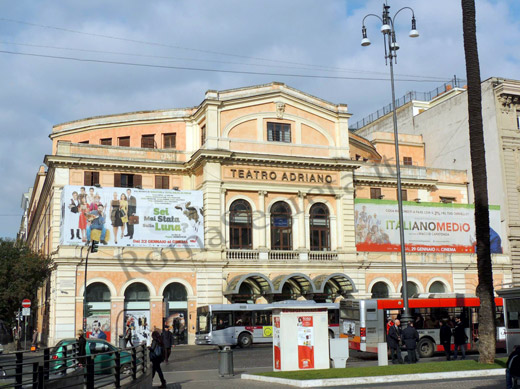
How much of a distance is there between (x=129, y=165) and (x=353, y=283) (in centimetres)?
1671

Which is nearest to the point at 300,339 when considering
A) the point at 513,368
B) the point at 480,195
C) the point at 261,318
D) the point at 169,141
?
the point at 480,195

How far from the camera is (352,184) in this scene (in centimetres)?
4706

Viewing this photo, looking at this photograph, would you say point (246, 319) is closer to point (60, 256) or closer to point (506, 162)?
point (60, 256)

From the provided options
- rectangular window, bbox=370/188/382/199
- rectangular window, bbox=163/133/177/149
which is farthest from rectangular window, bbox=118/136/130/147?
rectangular window, bbox=370/188/382/199

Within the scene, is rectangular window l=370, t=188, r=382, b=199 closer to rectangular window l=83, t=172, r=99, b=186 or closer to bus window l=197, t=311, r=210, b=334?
bus window l=197, t=311, r=210, b=334

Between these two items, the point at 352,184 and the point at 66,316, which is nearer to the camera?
the point at 66,316

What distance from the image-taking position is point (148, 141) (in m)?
48.8

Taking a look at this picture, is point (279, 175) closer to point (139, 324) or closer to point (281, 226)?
point (281, 226)

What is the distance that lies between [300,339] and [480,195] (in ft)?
24.7

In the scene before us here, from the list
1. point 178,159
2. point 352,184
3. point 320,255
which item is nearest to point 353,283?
point 320,255

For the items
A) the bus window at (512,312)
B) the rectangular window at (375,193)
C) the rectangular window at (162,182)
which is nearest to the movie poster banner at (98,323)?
the rectangular window at (162,182)

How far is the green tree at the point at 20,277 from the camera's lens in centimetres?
4538

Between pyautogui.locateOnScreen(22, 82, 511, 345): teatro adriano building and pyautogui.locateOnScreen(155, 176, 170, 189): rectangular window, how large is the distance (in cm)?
8

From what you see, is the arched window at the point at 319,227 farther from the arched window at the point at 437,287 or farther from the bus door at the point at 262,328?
the arched window at the point at 437,287
